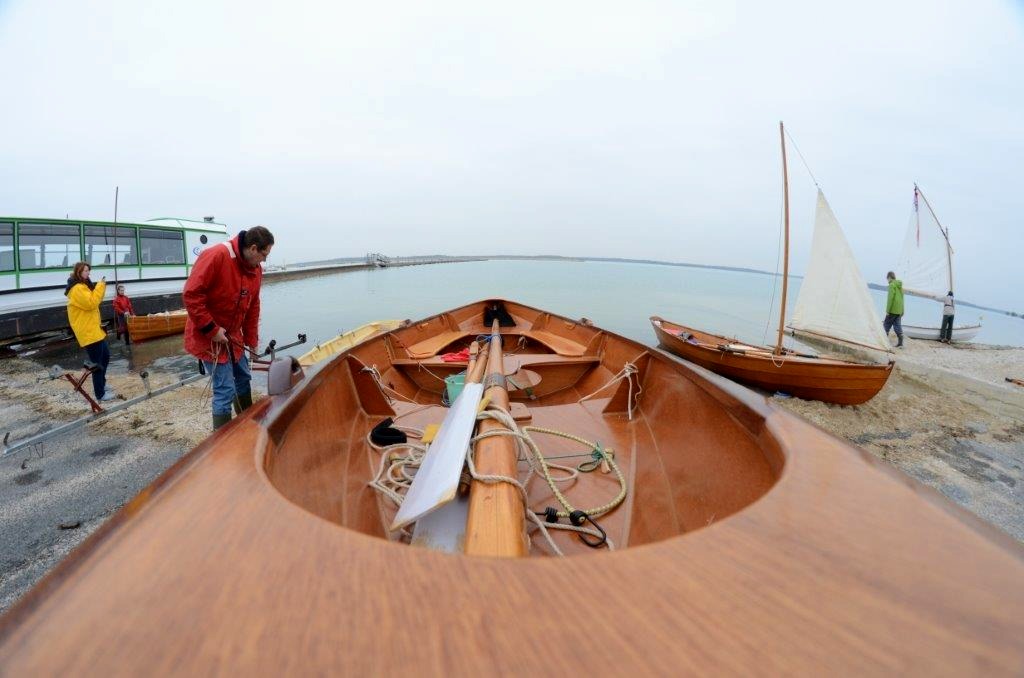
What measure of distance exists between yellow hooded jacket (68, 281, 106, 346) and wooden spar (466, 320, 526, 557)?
22.6ft

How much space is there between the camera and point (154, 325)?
38.1 feet

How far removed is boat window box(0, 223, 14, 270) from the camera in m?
9.74

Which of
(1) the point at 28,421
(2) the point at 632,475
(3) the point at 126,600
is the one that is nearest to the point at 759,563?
(3) the point at 126,600

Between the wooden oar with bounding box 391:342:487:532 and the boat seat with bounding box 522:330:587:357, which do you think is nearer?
the wooden oar with bounding box 391:342:487:532

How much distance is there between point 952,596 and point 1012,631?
80mm

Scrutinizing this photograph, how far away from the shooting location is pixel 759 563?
0.89 m

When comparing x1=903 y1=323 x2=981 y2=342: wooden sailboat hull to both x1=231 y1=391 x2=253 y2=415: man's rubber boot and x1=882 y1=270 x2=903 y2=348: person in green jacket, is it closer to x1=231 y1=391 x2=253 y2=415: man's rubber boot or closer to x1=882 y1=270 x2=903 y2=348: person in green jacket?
x1=882 y1=270 x2=903 y2=348: person in green jacket

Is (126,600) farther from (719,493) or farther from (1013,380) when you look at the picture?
(1013,380)

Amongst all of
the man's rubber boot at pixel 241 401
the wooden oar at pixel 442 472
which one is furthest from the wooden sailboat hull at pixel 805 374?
the man's rubber boot at pixel 241 401

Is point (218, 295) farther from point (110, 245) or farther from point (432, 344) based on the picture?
point (110, 245)

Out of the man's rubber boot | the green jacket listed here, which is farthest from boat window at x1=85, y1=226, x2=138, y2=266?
the green jacket

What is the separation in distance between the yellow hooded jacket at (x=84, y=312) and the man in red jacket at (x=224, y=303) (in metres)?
3.48

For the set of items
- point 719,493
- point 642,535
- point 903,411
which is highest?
point 719,493

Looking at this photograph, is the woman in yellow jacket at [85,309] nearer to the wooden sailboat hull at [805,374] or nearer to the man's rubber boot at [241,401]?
the man's rubber boot at [241,401]
